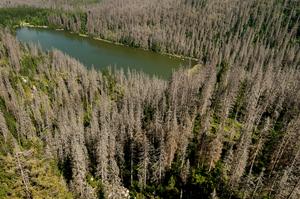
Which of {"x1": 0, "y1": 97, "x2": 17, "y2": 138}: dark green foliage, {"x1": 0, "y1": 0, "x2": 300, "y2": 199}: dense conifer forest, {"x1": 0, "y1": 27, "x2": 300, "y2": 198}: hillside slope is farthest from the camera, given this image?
{"x1": 0, "y1": 97, "x2": 17, "y2": 138}: dark green foliage

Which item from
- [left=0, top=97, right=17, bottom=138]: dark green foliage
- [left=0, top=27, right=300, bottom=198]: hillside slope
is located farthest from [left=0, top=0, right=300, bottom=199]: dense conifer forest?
[left=0, top=97, right=17, bottom=138]: dark green foliage

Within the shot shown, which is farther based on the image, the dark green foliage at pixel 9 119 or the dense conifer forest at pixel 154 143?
the dark green foliage at pixel 9 119

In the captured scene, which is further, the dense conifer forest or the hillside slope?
the hillside slope

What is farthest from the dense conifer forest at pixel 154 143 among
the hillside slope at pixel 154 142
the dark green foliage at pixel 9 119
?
the dark green foliage at pixel 9 119

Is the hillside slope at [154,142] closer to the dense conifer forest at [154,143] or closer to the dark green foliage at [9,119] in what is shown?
the dense conifer forest at [154,143]

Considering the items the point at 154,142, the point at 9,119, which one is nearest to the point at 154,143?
the point at 154,142

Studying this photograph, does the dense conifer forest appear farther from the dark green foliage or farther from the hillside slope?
the dark green foliage

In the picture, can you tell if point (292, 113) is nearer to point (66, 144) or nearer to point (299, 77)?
point (299, 77)

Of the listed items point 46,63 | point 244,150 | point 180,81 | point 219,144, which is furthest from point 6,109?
point 244,150

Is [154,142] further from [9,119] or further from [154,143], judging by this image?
[9,119]

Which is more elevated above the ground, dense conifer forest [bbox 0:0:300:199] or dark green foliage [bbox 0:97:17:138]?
dense conifer forest [bbox 0:0:300:199]

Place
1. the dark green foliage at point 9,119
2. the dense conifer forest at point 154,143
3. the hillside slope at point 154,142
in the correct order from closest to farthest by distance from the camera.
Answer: the dense conifer forest at point 154,143 < the hillside slope at point 154,142 < the dark green foliage at point 9,119
